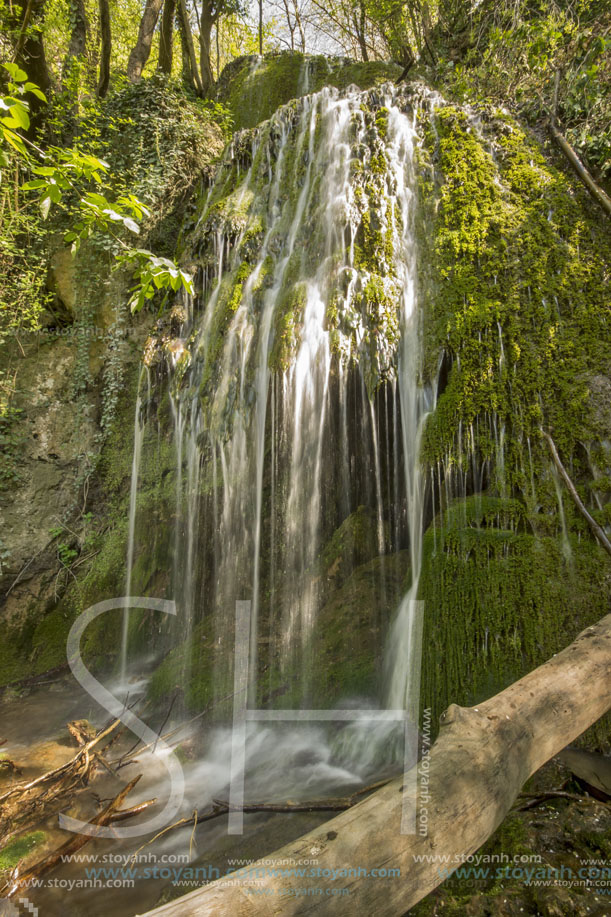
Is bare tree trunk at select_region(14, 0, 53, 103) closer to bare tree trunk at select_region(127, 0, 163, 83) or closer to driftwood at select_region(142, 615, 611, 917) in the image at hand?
bare tree trunk at select_region(127, 0, 163, 83)

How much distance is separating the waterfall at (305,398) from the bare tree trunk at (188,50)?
5.94 meters

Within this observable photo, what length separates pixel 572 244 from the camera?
12.5 ft

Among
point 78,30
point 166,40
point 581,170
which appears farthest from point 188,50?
point 581,170

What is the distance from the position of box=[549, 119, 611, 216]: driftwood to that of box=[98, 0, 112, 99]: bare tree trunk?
7.82 meters

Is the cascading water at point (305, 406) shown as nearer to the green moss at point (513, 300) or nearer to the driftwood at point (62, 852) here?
the green moss at point (513, 300)

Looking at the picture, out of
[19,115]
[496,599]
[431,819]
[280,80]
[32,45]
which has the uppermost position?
[280,80]

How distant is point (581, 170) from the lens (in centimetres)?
409

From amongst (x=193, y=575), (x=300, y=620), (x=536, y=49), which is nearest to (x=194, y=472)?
(x=193, y=575)

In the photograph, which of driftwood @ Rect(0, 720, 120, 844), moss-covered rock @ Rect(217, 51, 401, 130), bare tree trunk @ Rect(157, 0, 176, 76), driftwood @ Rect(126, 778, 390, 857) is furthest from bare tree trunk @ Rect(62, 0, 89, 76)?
driftwood @ Rect(126, 778, 390, 857)

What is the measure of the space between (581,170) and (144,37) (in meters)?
9.08

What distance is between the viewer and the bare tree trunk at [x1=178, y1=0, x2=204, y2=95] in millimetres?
9453

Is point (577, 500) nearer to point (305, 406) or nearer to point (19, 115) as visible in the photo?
point (305, 406)

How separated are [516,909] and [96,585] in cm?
547

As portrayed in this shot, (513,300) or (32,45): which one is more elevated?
(32,45)
